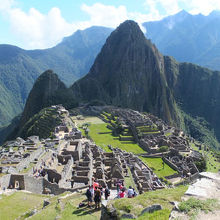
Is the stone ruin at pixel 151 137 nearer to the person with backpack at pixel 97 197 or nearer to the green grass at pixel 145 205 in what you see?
the person with backpack at pixel 97 197

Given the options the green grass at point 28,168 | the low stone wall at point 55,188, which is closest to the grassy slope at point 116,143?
the low stone wall at point 55,188

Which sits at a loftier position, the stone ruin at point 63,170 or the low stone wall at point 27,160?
the low stone wall at point 27,160

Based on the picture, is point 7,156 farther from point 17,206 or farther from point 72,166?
point 17,206

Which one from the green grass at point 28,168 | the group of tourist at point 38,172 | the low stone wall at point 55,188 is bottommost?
the low stone wall at point 55,188

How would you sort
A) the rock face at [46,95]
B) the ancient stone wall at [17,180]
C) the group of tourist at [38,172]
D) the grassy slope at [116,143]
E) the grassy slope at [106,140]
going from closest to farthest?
the ancient stone wall at [17,180]
the group of tourist at [38,172]
the grassy slope at [116,143]
the grassy slope at [106,140]
the rock face at [46,95]

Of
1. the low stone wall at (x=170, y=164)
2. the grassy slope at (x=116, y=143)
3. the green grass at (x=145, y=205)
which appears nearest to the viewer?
the green grass at (x=145, y=205)

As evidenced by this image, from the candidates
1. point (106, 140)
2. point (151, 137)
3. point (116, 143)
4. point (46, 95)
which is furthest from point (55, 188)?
point (46, 95)

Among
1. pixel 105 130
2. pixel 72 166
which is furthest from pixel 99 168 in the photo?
pixel 105 130
